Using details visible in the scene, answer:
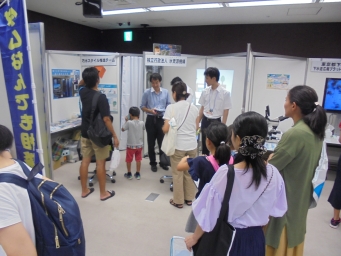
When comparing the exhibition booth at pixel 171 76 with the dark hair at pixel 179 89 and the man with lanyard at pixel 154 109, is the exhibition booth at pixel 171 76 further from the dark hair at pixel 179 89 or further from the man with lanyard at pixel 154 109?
the dark hair at pixel 179 89

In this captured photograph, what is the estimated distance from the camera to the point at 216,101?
3686mm

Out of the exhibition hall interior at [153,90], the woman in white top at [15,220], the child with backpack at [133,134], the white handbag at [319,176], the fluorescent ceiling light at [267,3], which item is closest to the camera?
the woman in white top at [15,220]

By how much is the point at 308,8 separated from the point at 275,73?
46.4 inches

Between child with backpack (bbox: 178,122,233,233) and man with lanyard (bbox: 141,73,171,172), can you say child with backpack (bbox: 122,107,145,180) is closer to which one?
man with lanyard (bbox: 141,73,171,172)

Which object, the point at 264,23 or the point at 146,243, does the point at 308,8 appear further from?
the point at 146,243

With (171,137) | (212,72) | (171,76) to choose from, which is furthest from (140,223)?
(171,76)

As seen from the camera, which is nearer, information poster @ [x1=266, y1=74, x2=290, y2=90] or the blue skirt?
the blue skirt

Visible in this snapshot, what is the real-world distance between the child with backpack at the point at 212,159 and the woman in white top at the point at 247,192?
1.66ft

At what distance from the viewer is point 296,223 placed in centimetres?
163

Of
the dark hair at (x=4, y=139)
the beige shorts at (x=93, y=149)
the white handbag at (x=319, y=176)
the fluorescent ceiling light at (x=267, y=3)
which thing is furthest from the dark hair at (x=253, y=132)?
the fluorescent ceiling light at (x=267, y=3)

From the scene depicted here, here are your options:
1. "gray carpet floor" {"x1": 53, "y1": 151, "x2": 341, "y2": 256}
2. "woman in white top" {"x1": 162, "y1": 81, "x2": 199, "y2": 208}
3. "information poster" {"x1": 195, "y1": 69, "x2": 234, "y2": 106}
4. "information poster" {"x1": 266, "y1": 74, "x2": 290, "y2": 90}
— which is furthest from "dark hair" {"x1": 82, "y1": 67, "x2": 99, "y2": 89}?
"information poster" {"x1": 266, "y1": 74, "x2": 290, "y2": 90}

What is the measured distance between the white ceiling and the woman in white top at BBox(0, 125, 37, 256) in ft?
13.0

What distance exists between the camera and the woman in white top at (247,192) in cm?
110

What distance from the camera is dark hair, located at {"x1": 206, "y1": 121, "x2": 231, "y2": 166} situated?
66.5 inches
